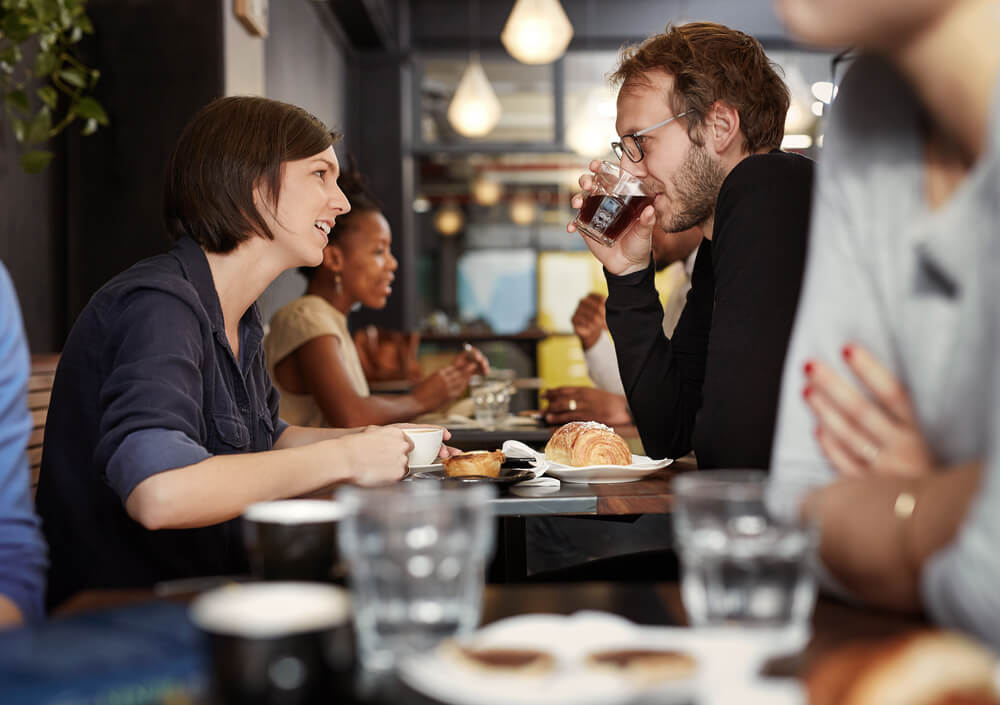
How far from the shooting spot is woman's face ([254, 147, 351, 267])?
6.40 ft

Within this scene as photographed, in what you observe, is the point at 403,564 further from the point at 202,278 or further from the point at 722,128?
the point at 722,128

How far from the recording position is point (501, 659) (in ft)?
2.09

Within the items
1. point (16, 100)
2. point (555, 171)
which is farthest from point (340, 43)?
point (16, 100)

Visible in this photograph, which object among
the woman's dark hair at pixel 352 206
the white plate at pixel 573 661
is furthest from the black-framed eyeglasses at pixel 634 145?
the woman's dark hair at pixel 352 206

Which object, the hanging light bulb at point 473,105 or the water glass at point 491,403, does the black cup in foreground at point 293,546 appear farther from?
the hanging light bulb at point 473,105

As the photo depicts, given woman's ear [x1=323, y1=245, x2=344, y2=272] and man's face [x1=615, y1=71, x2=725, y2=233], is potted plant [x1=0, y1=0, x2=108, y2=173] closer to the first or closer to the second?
woman's ear [x1=323, y1=245, x2=344, y2=272]

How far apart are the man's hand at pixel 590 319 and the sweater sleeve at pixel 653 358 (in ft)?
4.49

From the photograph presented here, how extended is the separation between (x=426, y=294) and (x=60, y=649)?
9.17 metres

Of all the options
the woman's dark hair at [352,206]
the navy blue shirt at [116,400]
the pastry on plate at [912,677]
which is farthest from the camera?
the woman's dark hair at [352,206]

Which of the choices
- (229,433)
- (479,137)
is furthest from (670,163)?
(479,137)

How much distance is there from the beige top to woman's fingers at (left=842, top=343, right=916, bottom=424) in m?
2.45

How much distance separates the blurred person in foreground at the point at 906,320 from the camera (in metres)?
0.78

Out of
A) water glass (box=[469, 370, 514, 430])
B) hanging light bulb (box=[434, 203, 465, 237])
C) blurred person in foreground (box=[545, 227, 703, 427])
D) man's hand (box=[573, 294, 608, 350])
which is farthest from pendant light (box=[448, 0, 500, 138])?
water glass (box=[469, 370, 514, 430])

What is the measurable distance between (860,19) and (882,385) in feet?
1.11
